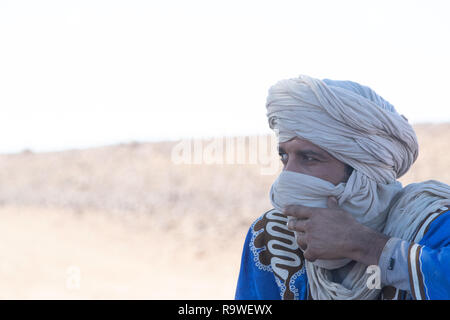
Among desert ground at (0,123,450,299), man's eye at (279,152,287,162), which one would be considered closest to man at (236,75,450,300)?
man's eye at (279,152,287,162)

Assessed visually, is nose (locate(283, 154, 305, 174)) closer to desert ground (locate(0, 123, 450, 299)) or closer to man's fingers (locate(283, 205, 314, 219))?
man's fingers (locate(283, 205, 314, 219))

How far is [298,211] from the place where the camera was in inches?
99.6

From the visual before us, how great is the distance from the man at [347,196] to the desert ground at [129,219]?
10563mm

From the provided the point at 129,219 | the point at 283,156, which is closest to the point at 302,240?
the point at 283,156

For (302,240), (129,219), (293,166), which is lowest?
(129,219)

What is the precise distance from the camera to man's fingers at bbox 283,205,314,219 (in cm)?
249

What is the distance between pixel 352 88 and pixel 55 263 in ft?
51.9

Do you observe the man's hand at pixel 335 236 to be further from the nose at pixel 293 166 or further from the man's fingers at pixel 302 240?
the nose at pixel 293 166

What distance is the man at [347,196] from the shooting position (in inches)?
93.0

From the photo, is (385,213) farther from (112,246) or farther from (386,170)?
(112,246)

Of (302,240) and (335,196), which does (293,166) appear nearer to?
(335,196)

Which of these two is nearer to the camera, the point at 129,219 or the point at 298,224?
the point at 298,224

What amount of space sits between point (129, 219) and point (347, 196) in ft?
59.7
